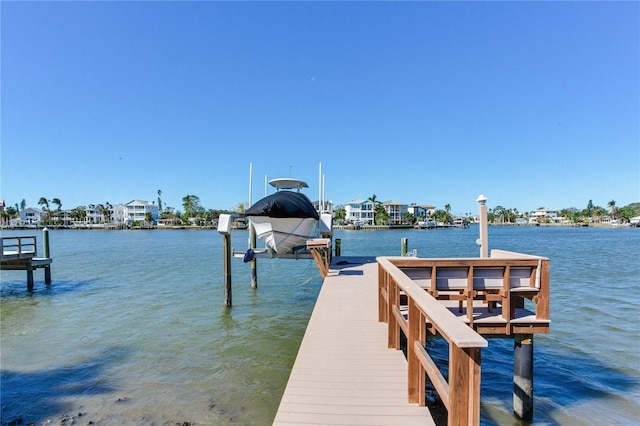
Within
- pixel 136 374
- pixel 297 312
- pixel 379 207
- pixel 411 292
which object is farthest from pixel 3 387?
pixel 379 207

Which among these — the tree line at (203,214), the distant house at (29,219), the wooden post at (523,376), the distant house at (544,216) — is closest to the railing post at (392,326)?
the wooden post at (523,376)

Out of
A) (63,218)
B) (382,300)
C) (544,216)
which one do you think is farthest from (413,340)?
(544,216)

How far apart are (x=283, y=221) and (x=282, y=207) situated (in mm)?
483

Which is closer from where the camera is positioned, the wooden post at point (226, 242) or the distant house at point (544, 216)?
the wooden post at point (226, 242)

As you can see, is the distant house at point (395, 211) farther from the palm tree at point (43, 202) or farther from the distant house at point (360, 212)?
the palm tree at point (43, 202)

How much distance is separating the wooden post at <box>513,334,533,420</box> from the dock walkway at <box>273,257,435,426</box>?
6.45 feet

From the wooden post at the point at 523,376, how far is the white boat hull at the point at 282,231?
7857 millimetres

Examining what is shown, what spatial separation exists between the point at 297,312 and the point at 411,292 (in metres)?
9.41

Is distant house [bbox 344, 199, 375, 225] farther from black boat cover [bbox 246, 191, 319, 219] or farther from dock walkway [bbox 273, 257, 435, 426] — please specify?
dock walkway [bbox 273, 257, 435, 426]

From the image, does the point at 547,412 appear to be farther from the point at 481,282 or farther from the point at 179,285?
the point at 179,285

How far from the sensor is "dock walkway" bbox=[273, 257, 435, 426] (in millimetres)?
3080

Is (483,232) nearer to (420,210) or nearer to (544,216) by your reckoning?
(420,210)

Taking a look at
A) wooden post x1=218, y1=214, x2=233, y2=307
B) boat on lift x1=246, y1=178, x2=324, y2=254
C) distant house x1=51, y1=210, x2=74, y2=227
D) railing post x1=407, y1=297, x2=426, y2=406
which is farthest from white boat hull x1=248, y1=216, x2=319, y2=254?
distant house x1=51, y1=210, x2=74, y2=227

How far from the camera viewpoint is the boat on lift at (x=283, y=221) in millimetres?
11664
